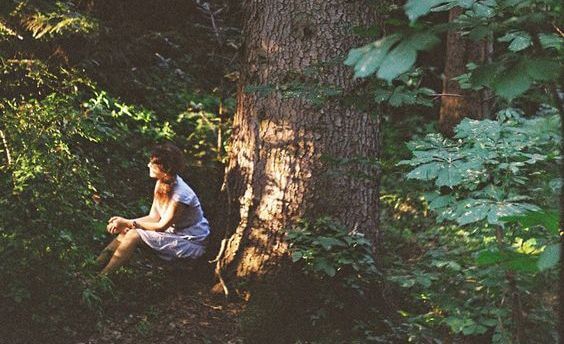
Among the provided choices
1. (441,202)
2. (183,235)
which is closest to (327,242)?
(183,235)

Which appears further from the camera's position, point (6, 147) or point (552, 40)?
point (6, 147)

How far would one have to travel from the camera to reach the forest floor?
15.7ft

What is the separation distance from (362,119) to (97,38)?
3216 millimetres

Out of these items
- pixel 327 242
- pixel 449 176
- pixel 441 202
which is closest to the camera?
pixel 449 176

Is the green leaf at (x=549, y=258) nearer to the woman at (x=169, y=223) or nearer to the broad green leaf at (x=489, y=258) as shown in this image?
the broad green leaf at (x=489, y=258)

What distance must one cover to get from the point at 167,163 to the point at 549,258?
4.35 metres

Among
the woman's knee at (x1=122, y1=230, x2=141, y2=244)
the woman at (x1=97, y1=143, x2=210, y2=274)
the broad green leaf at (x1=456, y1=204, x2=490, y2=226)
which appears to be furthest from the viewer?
the woman at (x1=97, y1=143, x2=210, y2=274)

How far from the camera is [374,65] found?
1.46 m

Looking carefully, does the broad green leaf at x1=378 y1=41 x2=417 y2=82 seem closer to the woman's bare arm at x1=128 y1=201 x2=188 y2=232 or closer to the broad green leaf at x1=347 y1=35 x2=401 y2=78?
the broad green leaf at x1=347 y1=35 x2=401 y2=78

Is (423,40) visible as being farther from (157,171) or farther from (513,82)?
(157,171)

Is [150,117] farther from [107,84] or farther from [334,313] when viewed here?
[334,313]

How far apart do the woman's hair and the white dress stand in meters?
0.07

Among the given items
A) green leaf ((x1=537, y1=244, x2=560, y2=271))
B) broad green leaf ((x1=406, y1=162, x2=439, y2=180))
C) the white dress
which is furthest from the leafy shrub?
green leaf ((x1=537, y1=244, x2=560, y2=271))

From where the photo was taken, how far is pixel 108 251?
17.9ft
